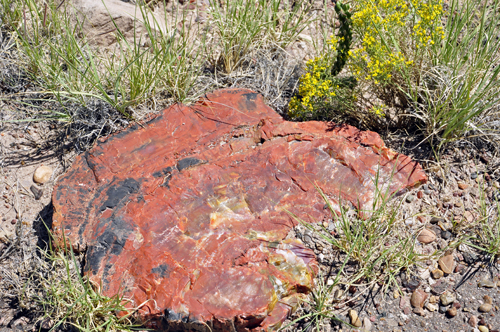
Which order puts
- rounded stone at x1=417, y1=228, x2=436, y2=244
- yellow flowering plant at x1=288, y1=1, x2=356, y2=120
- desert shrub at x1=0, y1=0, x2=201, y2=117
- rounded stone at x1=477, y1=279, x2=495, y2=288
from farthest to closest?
1. desert shrub at x1=0, y1=0, x2=201, y2=117
2. yellow flowering plant at x1=288, y1=1, x2=356, y2=120
3. rounded stone at x1=417, y1=228, x2=436, y2=244
4. rounded stone at x1=477, y1=279, x2=495, y2=288

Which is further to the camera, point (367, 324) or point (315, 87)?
point (315, 87)

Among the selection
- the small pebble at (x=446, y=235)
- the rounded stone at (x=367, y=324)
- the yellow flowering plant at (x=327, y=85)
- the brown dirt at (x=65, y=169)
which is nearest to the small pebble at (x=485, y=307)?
the brown dirt at (x=65, y=169)

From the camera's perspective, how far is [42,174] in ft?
9.21

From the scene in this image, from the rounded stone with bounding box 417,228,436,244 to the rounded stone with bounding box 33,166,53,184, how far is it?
2.45 m

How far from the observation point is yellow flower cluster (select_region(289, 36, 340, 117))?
269 centimetres

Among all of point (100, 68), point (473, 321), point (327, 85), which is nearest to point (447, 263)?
point (473, 321)

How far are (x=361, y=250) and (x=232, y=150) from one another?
3.13 feet

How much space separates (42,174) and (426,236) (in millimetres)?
2525

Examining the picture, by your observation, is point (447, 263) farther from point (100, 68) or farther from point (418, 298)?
point (100, 68)

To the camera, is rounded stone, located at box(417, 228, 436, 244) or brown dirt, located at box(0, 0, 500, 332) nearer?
brown dirt, located at box(0, 0, 500, 332)

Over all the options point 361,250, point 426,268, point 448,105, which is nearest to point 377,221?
point 361,250

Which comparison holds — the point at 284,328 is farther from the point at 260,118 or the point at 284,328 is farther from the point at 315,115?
the point at 315,115

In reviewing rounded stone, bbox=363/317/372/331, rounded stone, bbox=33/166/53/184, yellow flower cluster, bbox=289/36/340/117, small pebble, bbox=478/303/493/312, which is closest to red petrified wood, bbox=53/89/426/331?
yellow flower cluster, bbox=289/36/340/117

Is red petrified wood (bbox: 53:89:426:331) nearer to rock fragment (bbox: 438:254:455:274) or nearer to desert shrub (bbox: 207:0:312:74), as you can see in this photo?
rock fragment (bbox: 438:254:455:274)
